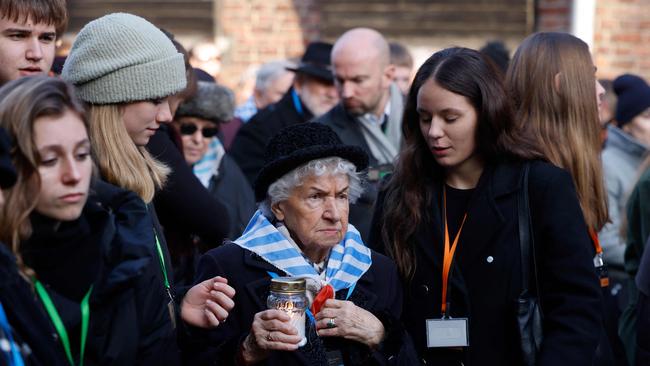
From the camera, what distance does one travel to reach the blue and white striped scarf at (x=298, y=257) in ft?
12.5

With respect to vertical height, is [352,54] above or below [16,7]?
below

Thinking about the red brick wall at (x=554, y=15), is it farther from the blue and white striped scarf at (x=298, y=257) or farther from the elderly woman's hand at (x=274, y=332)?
the elderly woman's hand at (x=274, y=332)

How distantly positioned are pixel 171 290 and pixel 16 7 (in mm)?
1252

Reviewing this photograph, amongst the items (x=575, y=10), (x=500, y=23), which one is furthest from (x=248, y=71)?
(x=575, y=10)

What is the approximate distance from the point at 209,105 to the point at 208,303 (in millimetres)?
2708

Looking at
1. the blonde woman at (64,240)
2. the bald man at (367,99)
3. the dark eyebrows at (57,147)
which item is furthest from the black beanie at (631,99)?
the dark eyebrows at (57,147)

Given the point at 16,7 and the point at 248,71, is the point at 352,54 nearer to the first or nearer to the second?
the point at 16,7

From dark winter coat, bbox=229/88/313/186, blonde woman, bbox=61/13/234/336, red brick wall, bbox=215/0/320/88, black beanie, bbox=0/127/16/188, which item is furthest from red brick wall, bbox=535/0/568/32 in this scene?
black beanie, bbox=0/127/16/188

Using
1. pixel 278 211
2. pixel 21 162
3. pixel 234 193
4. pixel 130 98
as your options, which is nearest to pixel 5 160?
pixel 21 162

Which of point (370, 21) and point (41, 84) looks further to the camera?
point (370, 21)

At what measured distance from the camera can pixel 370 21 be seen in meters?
11.1

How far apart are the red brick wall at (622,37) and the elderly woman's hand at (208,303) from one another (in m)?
7.98

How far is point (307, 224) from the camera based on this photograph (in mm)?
3861

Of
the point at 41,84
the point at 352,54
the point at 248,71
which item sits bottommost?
the point at 248,71
